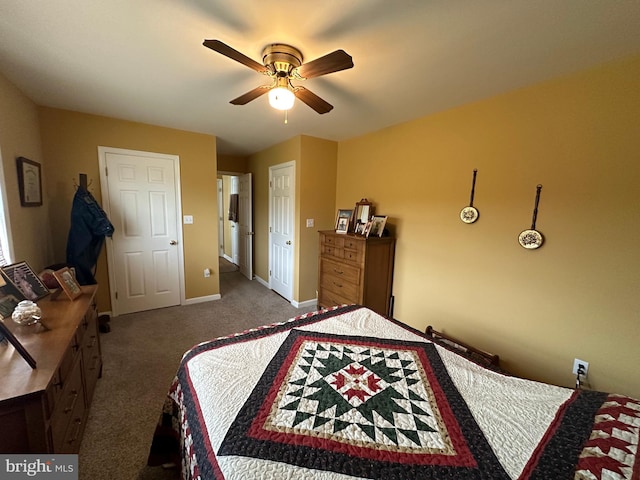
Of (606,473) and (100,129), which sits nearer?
(606,473)

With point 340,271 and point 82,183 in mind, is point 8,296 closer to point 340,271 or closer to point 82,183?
point 82,183

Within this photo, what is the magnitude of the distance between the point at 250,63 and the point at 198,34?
33 centimetres

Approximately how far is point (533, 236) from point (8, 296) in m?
3.37

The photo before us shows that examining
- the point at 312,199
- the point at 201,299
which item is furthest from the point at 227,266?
the point at 312,199

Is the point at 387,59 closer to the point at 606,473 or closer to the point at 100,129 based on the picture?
the point at 606,473

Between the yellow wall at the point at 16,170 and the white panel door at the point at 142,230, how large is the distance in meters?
0.53

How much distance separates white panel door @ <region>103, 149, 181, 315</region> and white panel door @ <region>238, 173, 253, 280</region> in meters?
1.43

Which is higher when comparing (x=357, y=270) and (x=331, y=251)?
(x=331, y=251)

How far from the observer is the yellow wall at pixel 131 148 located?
2654mm

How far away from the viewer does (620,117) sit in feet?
4.95

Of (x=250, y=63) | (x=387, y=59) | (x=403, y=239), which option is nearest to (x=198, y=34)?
(x=250, y=63)

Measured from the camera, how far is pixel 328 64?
132 cm

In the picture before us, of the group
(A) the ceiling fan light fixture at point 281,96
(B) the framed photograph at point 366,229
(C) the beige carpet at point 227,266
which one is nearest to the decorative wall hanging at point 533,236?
(B) the framed photograph at point 366,229

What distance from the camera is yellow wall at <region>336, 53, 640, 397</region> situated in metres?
1.54
